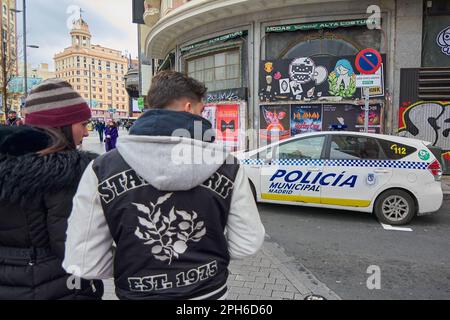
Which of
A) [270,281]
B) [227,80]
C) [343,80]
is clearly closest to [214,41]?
[227,80]

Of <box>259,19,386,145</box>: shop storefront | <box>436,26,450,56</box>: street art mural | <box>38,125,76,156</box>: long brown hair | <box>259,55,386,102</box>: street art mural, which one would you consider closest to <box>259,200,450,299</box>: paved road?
<box>38,125,76,156</box>: long brown hair

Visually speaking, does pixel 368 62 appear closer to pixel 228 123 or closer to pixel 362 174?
pixel 362 174

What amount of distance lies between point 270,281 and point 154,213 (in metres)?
2.75

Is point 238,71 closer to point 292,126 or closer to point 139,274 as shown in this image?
point 292,126

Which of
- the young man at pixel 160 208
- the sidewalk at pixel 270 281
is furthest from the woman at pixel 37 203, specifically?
the sidewalk at pixel 270 281

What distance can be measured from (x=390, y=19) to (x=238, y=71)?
5.66 meters

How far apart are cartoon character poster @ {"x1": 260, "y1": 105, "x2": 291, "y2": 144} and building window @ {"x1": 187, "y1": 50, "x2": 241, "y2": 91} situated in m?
1.85

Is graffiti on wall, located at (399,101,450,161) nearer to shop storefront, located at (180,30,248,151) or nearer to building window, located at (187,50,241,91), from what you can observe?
shop storefront, located at (180,30,248,151)

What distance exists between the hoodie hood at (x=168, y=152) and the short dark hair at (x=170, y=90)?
98mm

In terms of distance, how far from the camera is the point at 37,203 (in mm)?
1510

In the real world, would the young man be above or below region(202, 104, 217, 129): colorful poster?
below

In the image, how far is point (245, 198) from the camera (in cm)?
155

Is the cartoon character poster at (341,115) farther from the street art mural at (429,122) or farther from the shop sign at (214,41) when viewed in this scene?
the shop sign at (214,41)

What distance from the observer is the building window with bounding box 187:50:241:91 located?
562 inches
